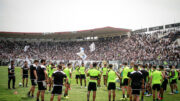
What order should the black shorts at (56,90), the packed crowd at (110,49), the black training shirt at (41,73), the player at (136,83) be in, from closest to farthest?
the black shorts at (56,90)
the player at (136,83)
the black training shirt at (41,73)
the packed crowd at (110,49)

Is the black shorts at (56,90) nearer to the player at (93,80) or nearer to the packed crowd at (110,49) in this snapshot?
the player at (93,80)

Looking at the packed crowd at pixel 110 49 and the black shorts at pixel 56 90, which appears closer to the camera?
the black shorts at pixel 56 90

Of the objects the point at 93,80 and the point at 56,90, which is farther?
the point at 93,80

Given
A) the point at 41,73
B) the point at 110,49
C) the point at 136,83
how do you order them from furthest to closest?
the point at 110,49 → the point at 41,73 → the point at 136,83

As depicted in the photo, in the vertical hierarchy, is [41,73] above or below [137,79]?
above

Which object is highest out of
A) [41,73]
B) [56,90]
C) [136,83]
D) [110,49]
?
[41,73]

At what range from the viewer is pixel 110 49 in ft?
153

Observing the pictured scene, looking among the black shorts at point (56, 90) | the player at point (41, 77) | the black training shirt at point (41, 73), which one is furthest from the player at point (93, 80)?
the black training shirt at point (41, 73)

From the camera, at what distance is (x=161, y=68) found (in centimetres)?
1033

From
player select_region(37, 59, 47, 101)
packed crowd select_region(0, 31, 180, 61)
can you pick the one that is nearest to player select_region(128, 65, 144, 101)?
player select_region(37, 59, 47, 101)

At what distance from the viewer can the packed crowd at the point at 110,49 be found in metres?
32.8

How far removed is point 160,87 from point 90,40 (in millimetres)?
46930

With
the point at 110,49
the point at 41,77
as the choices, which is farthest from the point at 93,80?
the point at 110,49

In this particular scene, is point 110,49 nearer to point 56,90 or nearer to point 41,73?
point 41,73
